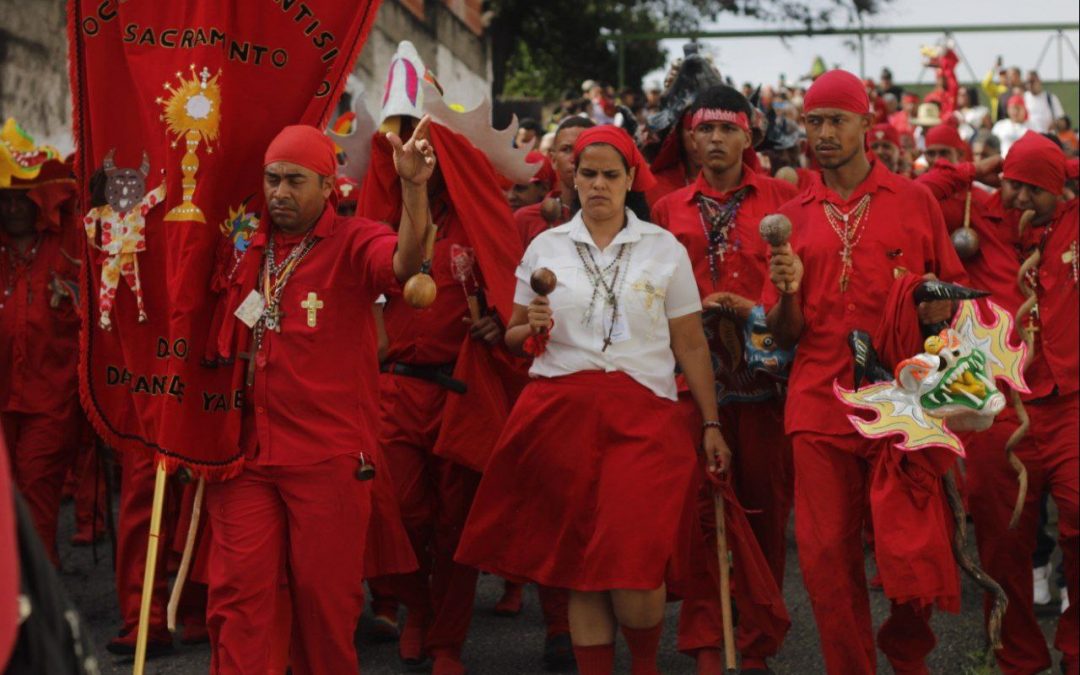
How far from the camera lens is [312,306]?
5781 millimetres

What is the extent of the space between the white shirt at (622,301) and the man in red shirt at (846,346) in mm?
424

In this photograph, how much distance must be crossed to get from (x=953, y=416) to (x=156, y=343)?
2.96 m

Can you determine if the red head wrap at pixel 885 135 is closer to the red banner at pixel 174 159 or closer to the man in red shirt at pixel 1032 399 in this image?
the man in red shirt at pixel 1032 399

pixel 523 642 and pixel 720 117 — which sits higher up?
pixel 720 117

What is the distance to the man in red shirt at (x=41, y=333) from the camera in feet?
27.7

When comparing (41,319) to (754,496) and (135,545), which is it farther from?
(754,496)

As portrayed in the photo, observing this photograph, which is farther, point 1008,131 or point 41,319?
point 1008,131

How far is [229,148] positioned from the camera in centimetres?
608

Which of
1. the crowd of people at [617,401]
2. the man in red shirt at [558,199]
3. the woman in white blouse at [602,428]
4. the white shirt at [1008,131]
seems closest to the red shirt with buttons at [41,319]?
the crowd of people at [617,401]

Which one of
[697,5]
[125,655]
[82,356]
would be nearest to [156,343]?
[82,356]

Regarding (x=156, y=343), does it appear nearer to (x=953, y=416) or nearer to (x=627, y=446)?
(x=627, y=446)

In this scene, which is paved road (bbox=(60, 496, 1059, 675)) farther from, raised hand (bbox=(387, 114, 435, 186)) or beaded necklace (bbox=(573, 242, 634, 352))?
raised hand (bbox=(387, 114, 435, 186))

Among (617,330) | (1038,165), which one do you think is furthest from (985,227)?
(617,330)

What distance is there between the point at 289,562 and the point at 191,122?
166 centimetres
